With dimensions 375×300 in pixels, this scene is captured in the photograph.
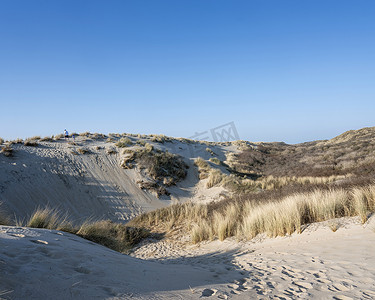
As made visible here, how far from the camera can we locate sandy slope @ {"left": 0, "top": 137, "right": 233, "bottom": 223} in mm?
13382

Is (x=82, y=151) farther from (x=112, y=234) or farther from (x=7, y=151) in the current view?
(x=112, y=234)

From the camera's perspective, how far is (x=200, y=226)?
8547 millimetres

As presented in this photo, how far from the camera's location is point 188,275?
3.60 metres

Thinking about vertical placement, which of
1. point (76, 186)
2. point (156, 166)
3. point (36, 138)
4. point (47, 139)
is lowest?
point (76, 186)

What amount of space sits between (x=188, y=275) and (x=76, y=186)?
578 inches

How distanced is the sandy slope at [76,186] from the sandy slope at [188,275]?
11.1m

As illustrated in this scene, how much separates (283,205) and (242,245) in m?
1.74

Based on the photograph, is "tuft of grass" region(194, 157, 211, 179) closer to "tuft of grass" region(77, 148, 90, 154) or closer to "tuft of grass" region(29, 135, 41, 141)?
"tuft of grass" region(77, 148, 90, 154)

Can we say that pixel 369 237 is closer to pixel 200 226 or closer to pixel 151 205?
pixel 200 226

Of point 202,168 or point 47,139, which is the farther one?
point 202,168

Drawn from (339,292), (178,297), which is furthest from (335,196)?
(178,297)

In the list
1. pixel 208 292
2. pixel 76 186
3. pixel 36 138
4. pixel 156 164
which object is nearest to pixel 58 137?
pixel 36 138

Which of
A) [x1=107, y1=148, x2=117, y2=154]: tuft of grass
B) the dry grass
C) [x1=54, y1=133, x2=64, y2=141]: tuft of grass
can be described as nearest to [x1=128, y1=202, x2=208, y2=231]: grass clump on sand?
the dry grass

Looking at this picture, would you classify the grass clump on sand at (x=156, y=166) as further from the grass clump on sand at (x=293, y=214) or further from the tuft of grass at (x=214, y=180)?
the grass clump on sand at (x=293, y=214)
